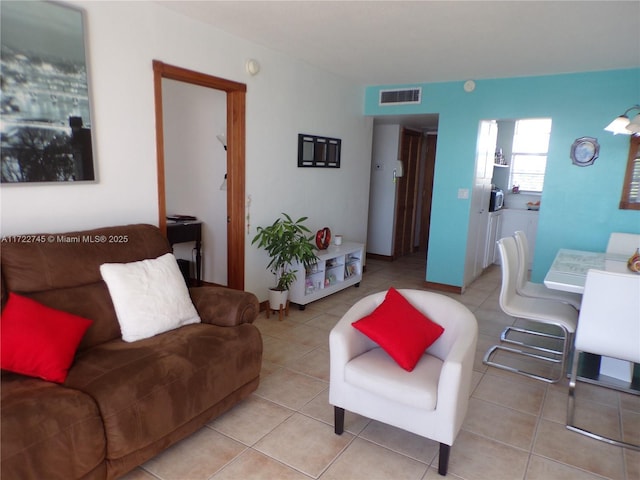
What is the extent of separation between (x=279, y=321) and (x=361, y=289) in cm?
142

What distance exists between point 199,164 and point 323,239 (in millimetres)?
1508

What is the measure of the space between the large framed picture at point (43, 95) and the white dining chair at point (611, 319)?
300 centimetres

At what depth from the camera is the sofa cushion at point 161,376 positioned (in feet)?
5.66

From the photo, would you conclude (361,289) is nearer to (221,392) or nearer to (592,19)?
(221,392)

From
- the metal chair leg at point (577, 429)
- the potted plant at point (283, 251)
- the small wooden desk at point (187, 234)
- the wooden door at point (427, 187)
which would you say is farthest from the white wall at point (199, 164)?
the wooden door at point (427, 187)

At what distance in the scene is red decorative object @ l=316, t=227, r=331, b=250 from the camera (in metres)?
4.34

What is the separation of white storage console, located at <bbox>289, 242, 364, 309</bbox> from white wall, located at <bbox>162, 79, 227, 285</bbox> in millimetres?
872

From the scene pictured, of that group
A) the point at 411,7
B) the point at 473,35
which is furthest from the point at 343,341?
the point at 473,35

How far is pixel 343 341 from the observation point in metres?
2.08

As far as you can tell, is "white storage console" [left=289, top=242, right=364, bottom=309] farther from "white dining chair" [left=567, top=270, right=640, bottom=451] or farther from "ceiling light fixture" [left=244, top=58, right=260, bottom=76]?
"white dining chair" [left=567, top=270, right=640, bottom=451]

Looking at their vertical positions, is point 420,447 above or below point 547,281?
below

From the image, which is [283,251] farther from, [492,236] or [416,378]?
[492,236]

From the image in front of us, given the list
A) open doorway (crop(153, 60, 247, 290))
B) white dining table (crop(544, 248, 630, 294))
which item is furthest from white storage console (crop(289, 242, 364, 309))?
white dining table (crop(544, 248, 630, 294))

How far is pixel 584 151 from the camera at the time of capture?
4.04 metres
